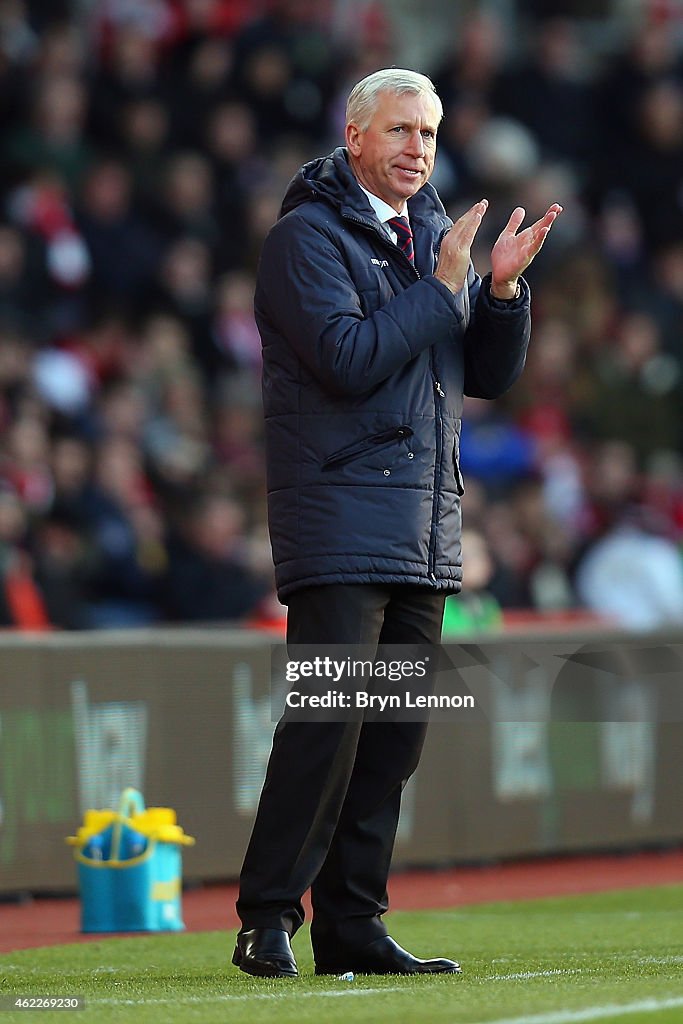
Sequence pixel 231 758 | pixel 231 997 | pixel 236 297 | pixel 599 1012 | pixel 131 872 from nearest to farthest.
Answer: pixel 599 1012 → pixel 231 997 → pixel 131 872 → pixel 231 758 → pixel 236 297

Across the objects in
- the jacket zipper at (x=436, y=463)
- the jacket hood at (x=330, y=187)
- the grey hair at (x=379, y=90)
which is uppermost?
the grey hair at (x=379, y=90)

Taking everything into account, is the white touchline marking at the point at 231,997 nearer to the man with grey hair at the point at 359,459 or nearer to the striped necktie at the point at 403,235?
the man with grey hair at the point at 359,459

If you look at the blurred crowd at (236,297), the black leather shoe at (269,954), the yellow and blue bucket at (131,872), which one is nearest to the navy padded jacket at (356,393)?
the black leather shoe at (269,954)

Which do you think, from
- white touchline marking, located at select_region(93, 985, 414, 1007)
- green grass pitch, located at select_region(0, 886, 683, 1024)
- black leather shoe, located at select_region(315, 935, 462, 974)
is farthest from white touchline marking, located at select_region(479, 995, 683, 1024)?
black leather shoe, located at select_region(315, 935, 462, 974)

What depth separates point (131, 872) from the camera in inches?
276

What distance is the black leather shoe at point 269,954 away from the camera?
4.82 m

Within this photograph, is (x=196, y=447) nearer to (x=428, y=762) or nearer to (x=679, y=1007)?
(x=428, y=762)

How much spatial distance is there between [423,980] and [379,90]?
2.11m

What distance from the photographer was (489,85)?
49.8ft

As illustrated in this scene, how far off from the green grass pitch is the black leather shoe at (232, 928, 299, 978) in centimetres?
4

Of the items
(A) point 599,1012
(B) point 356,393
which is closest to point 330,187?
(B) point 356,393

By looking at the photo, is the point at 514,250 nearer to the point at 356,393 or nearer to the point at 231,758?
the point at 356,393

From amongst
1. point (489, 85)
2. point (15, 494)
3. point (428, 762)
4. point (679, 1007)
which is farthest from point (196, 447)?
point (679, 1007)

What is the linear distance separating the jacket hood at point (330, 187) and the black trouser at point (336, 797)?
0.93m
